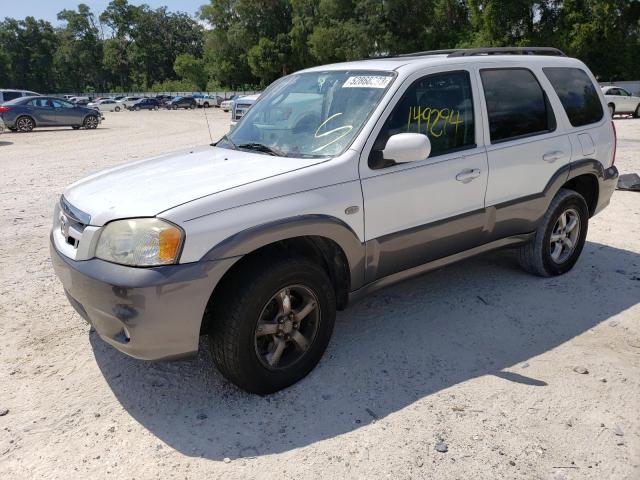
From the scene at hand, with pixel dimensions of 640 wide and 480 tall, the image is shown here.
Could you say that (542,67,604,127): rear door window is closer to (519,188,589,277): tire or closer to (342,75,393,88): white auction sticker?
(519,188,589,277): tire

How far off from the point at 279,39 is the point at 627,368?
72.7m

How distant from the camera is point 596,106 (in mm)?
4980

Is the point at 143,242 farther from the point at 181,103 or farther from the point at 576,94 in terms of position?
the point at 181,103

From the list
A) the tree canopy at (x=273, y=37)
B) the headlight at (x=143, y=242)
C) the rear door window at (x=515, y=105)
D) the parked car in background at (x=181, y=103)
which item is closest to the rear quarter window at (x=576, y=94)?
the rear door window at (x=515, y=105)

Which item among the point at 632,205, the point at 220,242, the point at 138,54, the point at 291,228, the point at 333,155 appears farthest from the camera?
the point at 138,54

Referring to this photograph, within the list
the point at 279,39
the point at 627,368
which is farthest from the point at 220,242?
the point at 279,39

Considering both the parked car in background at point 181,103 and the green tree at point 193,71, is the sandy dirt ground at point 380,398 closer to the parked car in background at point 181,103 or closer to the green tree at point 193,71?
the parked car in background at point 181,103

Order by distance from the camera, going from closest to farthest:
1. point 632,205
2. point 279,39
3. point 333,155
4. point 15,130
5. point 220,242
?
point 220,242, point 333,155, point 632,205, point 15,130, point 279,39

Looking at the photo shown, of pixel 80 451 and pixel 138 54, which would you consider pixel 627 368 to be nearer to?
pixel 80 451

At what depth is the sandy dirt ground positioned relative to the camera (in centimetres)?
267

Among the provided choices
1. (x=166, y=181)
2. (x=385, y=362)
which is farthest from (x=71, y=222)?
(x=385, y=362)

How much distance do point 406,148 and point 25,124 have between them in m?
23.7

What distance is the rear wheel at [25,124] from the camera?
22594 millimetres

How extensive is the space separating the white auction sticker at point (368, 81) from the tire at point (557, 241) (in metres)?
1.97
